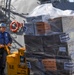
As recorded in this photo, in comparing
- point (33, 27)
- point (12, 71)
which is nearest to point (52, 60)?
point (33, 27)

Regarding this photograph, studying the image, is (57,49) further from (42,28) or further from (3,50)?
(3,50)

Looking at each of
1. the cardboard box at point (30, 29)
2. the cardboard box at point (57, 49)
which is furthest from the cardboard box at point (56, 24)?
the cardboard box at point (30, 29)

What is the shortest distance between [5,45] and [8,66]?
0.91m

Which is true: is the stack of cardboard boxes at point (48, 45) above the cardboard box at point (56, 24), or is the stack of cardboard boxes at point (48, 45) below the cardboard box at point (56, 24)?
below

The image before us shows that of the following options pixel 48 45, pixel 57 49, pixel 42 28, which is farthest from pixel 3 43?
pixel 57 49

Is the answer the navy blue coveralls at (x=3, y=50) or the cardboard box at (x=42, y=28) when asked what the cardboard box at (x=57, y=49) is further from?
the navy blue coveralls at (x=3, y=50)

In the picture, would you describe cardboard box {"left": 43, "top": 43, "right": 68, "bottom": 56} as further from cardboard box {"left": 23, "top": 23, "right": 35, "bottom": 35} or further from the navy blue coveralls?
the navy blue coveralls

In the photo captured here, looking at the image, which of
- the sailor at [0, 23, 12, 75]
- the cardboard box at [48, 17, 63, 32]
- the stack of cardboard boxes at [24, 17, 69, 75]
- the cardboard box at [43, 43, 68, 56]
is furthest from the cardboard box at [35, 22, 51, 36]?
the sailor at [0, 23, 12, 75]

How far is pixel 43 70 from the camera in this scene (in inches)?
334

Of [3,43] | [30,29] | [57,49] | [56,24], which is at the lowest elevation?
[57,49]

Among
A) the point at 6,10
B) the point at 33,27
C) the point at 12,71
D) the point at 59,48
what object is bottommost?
the point at 12,71

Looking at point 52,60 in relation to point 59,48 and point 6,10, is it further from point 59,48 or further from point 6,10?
point 6,10

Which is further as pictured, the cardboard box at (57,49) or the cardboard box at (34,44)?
the cardboard box at (34,44)

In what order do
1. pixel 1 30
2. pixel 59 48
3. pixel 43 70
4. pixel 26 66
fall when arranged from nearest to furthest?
pixel 59 48, pixel 43 70, pixel 26 66, pixel 1 30
